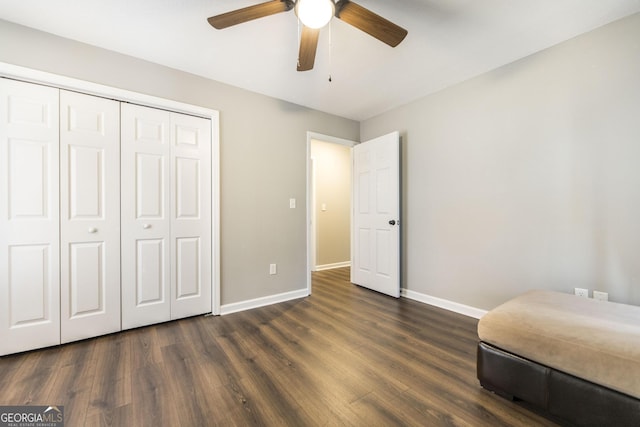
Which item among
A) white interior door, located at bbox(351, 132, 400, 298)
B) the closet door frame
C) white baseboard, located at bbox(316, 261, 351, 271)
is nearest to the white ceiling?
the closet door frame

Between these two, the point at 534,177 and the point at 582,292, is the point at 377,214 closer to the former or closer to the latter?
the point at 534,177

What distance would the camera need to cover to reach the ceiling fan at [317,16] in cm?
136

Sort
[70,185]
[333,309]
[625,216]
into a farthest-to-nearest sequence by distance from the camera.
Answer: [333,309] < [70,185] < [625,216]

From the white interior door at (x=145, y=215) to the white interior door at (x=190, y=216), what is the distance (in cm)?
6

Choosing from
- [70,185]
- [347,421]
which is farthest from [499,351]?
[70,185]

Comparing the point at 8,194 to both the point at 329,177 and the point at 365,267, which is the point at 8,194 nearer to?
the point at 365,267

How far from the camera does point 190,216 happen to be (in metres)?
2.54

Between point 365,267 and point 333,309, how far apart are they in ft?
3.18

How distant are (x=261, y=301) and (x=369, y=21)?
2725mm

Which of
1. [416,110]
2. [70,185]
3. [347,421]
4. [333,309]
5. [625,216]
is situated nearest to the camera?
[347,421]

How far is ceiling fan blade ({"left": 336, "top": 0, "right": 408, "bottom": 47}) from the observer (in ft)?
4.62

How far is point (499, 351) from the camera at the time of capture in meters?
1.42

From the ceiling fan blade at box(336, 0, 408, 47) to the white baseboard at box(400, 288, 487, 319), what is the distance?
2.50 metres

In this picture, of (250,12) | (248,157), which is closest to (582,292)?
(250,12)
